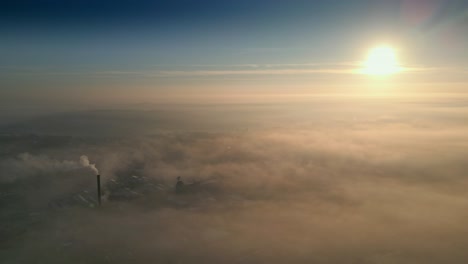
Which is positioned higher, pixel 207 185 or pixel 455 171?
pixel 455 171

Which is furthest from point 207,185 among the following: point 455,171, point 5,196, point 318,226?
point 455,171

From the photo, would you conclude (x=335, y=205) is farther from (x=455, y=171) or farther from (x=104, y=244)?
(x=104, y=244)

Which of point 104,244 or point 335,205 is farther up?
point 335,205

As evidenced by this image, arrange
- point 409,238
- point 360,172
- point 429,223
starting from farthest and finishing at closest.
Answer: point 360,172
point 429,223
point 409,238

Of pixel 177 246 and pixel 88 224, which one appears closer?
pixel 177 246

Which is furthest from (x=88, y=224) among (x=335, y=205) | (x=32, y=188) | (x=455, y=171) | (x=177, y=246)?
(x=455, y=171)

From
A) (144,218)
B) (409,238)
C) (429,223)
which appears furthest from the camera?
(144,218)

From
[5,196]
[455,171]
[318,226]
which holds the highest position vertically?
[455,171]

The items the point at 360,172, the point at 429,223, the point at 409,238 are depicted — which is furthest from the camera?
the point at 360,172

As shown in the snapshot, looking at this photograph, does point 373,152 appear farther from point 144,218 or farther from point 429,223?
point 144,218
